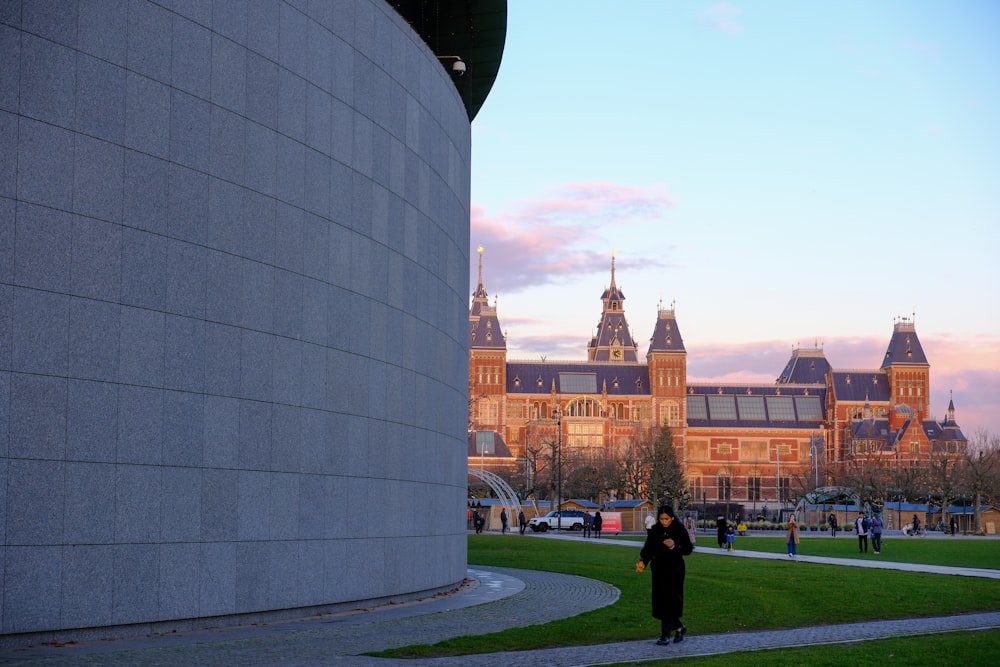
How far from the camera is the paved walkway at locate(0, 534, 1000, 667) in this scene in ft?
39.7

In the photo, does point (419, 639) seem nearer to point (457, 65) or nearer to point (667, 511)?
point (667, 511)

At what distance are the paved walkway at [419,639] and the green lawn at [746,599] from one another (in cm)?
54

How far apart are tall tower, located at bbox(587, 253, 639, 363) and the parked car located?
108 m

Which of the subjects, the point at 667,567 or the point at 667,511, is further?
the point at 667,511

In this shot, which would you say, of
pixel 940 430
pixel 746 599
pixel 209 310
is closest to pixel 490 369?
pixel 940 430

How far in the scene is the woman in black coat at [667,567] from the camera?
14023 mm

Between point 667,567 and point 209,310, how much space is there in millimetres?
6755

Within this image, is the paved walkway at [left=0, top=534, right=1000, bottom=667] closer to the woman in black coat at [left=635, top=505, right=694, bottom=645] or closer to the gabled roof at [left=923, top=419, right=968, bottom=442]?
the woman in black coat at [left=635, top=505, right=694, bottom=645]

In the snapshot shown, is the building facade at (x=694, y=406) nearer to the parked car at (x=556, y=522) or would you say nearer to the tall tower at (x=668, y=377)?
the tall tower at (x=668, y=377)

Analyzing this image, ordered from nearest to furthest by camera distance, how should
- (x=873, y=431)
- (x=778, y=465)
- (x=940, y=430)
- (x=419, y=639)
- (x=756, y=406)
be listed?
(x=419, y=639), (x=940, y=430), (x=873, y=431), (x=778, y=465), (x=756, y=406)

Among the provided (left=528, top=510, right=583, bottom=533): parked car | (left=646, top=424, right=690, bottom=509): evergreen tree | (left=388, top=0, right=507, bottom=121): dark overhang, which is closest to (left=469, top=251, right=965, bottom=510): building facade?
(left=646, top=424, right=690, bottom=509): evergreen tree

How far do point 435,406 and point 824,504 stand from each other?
274 feet

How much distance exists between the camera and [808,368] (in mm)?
195125

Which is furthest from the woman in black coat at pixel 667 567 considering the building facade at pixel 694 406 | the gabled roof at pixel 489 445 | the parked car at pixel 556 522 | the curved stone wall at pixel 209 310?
the building facade at pixel 694 406
